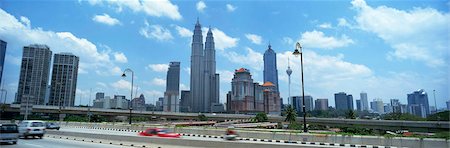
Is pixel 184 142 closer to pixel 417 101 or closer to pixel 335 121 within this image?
pixel 335 121

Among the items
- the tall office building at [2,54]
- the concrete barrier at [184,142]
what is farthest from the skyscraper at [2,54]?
the concrete barrier at [184,142]

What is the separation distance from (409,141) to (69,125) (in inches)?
2170

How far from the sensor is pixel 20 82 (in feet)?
313

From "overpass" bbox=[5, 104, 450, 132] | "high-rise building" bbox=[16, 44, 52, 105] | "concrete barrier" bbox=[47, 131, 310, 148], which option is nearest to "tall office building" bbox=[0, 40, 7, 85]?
"concrete barrier" bbox=[47, 131, 310, 148]

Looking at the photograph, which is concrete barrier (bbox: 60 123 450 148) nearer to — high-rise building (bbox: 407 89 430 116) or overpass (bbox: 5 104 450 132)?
overpass (bbox: 5 104 450 132)

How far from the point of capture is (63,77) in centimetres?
11194

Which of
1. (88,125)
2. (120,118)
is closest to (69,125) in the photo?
(88,125)

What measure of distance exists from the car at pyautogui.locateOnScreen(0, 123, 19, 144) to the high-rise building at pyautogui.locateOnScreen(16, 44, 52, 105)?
75.0 meters

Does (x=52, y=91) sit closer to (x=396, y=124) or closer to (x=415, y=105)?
(x=396, y=124)

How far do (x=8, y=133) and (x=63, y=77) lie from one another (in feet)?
340

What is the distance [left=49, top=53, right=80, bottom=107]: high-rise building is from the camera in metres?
109

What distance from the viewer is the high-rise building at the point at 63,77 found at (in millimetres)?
109438

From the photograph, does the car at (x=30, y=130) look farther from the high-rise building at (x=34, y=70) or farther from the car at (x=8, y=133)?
the high-rise building at (x=34, y=70)

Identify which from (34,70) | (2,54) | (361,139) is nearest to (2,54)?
(2,54)
